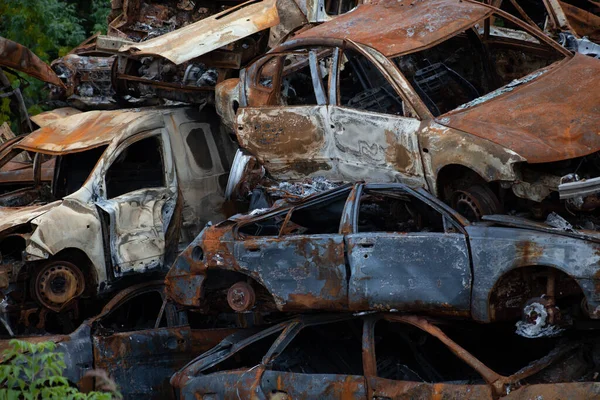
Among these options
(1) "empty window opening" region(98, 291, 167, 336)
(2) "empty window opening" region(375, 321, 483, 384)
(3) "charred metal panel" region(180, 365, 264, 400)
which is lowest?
(1) "empty window opening" region(98, 291, 167, 336)

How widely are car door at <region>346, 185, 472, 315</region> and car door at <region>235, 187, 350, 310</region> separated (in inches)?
4.9

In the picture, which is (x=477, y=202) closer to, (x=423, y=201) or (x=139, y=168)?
(x=423, y=201)

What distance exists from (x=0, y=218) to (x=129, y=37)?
18.6 ft

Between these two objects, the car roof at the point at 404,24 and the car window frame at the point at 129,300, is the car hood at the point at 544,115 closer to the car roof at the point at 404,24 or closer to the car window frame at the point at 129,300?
the car roof at the point at 404,24

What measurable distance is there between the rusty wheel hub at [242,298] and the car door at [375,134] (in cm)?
158

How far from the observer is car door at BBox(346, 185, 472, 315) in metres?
7.28

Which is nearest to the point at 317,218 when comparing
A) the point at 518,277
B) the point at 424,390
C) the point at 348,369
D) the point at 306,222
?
the point at 306,222

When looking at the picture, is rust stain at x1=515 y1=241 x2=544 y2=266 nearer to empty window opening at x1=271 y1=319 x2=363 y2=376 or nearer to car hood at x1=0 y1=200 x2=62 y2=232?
empty window opening at x1=271 y1=319 x2=363 y2=376

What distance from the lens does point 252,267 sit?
317 inches

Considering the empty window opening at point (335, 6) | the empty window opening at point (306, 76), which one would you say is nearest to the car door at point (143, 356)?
the empty window opening at point (306, 76)

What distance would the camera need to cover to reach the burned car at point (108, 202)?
9.54 meters

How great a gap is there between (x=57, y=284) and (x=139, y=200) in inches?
42.6

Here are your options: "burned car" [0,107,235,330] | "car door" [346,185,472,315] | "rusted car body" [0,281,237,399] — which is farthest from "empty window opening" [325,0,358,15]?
"car door" [346,185,472,315]

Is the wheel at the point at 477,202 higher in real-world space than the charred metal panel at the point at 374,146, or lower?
lower
